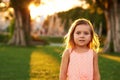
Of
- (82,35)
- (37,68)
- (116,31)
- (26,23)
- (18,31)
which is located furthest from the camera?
(26,23)

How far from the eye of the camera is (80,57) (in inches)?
242

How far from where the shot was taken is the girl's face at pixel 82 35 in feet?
20.0

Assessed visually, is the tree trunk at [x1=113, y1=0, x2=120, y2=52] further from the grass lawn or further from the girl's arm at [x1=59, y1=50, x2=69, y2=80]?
the girl's arm at [x1=59, y1=50, x2=69, y2=80]

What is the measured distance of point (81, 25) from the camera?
6176mm

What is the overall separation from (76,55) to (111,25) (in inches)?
1164

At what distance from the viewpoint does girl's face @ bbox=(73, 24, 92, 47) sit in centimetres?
609

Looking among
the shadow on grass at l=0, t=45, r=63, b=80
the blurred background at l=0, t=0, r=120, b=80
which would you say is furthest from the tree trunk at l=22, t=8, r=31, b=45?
the shadow on grass at l=0, t=45, r=63, b=80

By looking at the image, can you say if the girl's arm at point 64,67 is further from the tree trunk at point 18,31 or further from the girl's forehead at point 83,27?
the tree trunk at point 18,31

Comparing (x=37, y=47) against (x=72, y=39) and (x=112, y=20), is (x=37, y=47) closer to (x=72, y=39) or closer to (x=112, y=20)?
(x=112, y=20)

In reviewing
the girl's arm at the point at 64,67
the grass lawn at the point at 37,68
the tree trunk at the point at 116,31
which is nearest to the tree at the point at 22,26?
the tree trunk at the point at 116,31

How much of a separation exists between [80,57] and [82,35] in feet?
0.97

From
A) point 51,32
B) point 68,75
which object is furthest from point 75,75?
point 51,32

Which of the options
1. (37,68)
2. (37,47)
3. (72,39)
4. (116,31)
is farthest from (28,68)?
(37,47)

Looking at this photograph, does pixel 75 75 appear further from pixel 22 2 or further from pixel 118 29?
pixel 22 2
